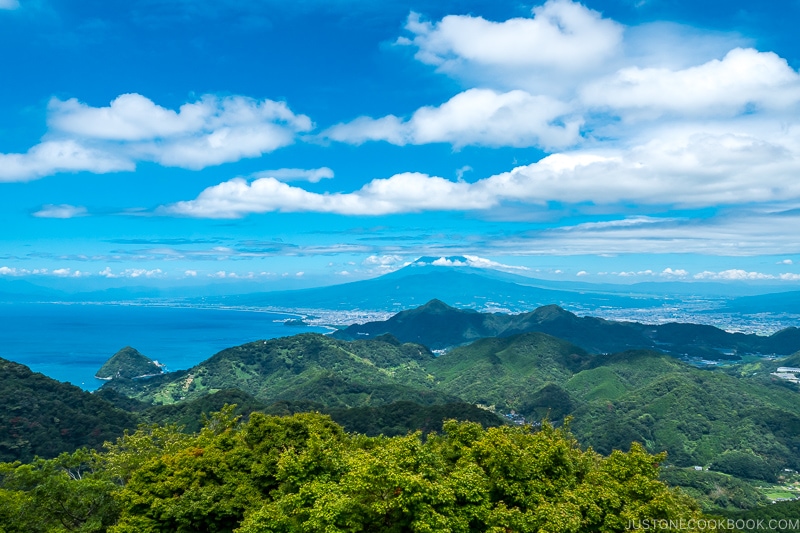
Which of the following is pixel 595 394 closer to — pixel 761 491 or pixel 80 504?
pixel 761 491

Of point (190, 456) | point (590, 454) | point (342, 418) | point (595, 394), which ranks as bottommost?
point (595, 394)

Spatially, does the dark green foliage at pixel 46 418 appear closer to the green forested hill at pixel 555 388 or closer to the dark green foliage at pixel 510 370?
the green forested hill at pixel 555 388

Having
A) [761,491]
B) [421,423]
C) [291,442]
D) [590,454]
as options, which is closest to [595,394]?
[761,491]

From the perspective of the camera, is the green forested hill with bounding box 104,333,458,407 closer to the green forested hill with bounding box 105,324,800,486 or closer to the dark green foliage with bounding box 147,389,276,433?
the green forested hill with bounding box 105,324,800,486

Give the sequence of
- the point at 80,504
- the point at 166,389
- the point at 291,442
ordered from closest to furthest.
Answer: the point at 80,504
the point at 291,442
the point at 166,389

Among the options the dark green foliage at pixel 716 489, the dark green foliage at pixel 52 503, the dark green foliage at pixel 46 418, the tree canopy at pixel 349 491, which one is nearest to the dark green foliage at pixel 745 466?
the dark green foliage at pixel 716 489

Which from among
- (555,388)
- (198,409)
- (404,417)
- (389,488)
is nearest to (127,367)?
(198,409)

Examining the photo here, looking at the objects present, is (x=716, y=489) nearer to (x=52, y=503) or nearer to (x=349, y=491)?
(x=349, y=491)
